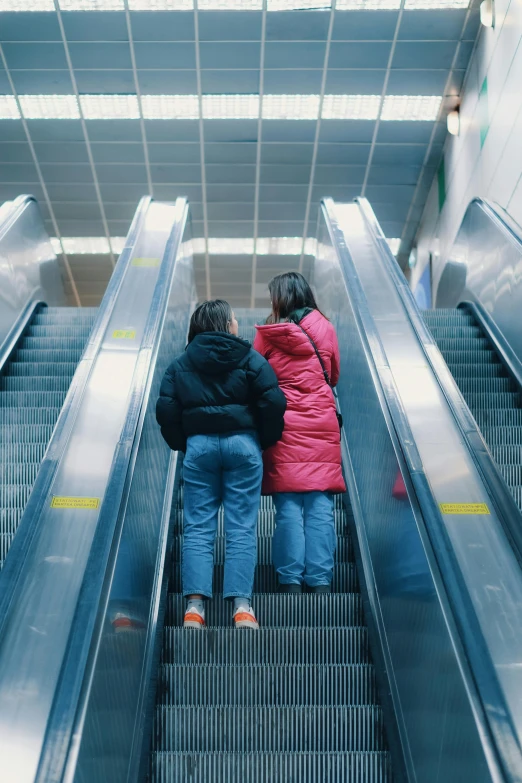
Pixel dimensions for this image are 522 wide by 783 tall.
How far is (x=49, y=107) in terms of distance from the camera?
1004 centimetres

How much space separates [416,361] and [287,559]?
119cm

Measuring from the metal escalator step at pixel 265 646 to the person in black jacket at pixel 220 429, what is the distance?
29cm

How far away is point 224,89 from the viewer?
973cm

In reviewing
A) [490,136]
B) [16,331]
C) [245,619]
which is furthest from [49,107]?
[245,619]

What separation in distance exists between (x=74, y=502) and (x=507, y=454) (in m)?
2.67

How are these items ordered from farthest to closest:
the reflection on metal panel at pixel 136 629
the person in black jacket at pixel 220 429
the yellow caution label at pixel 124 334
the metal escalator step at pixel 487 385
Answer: the metal escalator step at pixel 487 385, the yellow caution label at pixel 124 334, the person in black jacket at pixel 220 429, the reflection on metal panel at pixel 136 629

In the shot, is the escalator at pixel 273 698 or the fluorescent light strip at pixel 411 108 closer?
the escalator at pixel 273 698

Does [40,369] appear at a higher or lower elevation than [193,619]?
higher

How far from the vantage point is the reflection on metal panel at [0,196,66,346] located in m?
5.68

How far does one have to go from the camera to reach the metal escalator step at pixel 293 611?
→ 9.61ft

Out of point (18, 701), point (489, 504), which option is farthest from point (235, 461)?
point (18, 701)

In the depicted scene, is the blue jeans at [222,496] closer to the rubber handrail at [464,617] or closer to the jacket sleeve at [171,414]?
the jacket sleeve at [171,414]

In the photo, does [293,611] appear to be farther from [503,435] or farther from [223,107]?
[223,107]

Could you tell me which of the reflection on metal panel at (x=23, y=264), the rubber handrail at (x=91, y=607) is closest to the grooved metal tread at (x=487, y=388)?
the rubber handrail at (x=91, y=607)
